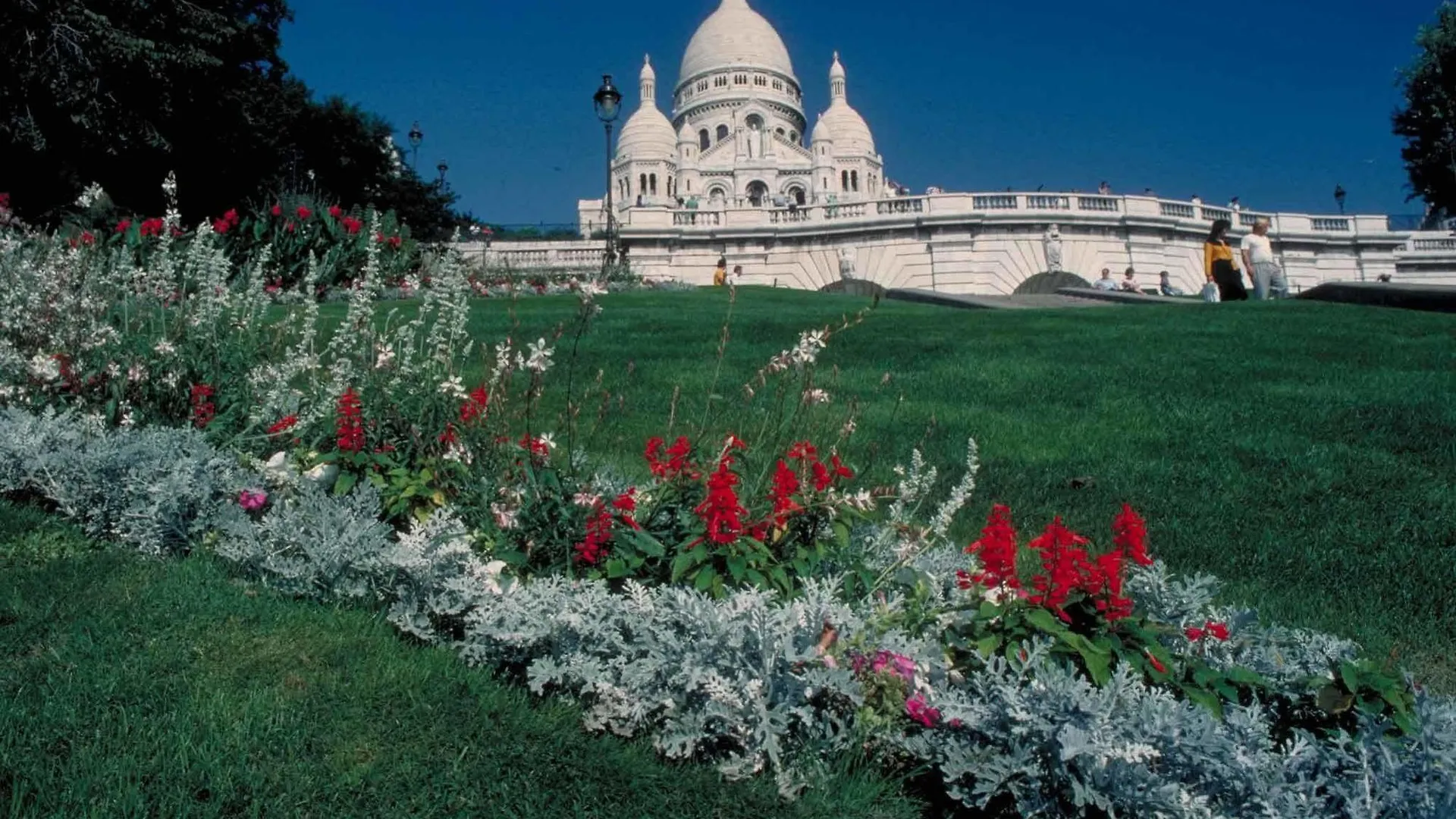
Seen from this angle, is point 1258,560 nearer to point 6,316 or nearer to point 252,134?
point 6,316

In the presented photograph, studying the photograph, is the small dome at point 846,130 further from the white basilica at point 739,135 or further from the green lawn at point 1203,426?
the green lawn at point 1203,426

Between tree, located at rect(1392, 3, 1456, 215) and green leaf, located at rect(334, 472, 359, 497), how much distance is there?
2000 inches

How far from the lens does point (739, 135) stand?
84250 mm

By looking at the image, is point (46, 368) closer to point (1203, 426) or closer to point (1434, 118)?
point (1203, 426)

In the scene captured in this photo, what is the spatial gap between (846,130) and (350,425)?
3375 inches

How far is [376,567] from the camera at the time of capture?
3.71 metres

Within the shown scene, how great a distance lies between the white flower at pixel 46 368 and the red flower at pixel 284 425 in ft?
4.71

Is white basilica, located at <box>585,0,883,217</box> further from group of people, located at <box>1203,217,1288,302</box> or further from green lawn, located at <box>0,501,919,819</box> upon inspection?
green lawn, located at <box>0,501,919,819</box>

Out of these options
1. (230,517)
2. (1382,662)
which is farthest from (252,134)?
(1382,662)

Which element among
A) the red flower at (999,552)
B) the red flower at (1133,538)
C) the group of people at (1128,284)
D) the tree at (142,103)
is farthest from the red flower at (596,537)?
the group of people at (1128,284)

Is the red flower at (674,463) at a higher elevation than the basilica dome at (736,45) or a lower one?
lower

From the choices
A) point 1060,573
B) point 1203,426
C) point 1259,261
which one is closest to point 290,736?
point 1060,573

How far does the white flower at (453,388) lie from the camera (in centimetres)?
419

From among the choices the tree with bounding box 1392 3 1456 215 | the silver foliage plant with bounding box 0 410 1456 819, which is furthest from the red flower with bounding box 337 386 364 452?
the tree with bounding box 1392 3 1456 215
